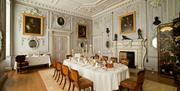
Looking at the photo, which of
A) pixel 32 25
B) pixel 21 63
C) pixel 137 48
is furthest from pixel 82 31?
pixel 21 63

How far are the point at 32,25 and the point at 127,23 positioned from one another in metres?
6.55

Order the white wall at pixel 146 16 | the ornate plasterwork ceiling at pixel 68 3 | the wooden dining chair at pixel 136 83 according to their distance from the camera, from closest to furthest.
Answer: the wooden dining chair at pixel 136 83, the white wall at pixel 146 16, the ornate plasterwork ceiling at pixel 68 3

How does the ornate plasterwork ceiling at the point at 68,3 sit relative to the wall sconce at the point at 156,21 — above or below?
above

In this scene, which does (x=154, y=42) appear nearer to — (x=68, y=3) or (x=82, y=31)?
(x=68, y=3)

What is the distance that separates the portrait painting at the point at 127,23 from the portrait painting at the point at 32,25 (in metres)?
5.79

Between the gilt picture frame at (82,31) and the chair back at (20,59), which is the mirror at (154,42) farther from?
the chair back at (20,59)

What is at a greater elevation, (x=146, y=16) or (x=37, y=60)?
(x=146, y=16)

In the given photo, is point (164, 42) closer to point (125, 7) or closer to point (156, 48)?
point (156, 48)

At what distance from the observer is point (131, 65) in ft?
22.4

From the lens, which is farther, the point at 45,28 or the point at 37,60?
the point at 45,28

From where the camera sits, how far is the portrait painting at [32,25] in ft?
23.7

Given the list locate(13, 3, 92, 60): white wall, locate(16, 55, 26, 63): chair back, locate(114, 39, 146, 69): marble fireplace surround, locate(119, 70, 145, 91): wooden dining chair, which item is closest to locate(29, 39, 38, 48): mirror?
locate(13, 3, 92, 60): white wall

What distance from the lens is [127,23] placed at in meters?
7.20

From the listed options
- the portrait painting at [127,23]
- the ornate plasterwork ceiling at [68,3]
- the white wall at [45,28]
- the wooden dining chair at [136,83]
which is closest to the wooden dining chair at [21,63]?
the white wall at [45,28]
